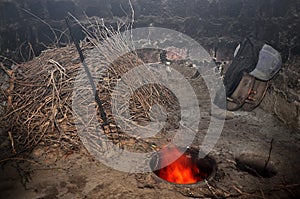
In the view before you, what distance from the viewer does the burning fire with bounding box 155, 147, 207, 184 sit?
2.94 meters

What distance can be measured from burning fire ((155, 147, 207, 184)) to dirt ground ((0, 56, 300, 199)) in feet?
0.45

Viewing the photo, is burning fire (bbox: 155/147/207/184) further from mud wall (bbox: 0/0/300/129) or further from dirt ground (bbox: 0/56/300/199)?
mud wall (bbox: 0/0/300/129)

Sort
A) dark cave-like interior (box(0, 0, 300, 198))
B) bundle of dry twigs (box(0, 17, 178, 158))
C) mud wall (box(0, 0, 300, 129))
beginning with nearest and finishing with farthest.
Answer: dark cave-like interior (box(0, 0, 300, 198)) → bundle of dry twigs (box(0, 17, 178, 158)) → mud wall (box(0, 0, 300, 129))

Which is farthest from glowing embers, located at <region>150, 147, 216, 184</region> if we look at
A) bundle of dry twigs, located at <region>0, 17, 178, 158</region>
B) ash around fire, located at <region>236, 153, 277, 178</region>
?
bundle of dry twigs, located at <region>0, 17, 178, 158</region>

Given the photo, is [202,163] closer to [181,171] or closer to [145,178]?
[181,171]

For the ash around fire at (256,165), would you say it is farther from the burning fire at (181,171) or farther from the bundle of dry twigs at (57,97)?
the bundle of dry twigs at (57,97)

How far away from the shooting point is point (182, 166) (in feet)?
10.3

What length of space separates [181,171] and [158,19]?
4097 mm

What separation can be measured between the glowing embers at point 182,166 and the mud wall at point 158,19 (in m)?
2.07

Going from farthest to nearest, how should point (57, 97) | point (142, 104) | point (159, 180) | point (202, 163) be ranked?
point (142, 104)
point (57, 97)
point (202, 163)
point (159, 180)

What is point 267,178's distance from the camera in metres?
2.88

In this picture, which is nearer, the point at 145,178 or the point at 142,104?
the point at 145,178

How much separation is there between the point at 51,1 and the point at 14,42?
1.31 metres

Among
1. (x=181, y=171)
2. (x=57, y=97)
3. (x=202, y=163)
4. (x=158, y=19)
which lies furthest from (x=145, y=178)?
(x=158, y=19)
